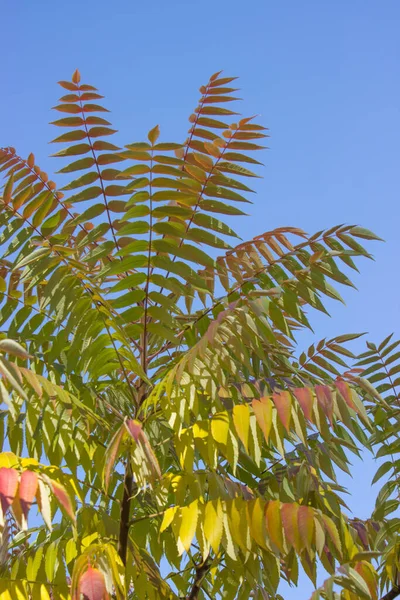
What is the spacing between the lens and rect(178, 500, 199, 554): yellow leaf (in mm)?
2098

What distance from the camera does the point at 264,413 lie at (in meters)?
2.18

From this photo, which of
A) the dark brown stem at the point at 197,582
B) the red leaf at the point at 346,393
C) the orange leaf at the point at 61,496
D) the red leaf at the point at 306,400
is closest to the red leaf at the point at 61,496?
the orange leaf at the point at 61,496

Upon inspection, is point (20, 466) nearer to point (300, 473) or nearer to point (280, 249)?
point (300, 473)

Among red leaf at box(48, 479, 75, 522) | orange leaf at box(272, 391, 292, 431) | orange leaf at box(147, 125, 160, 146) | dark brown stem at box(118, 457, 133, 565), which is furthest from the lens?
orange leaf at box(147, 125, 160, 146)

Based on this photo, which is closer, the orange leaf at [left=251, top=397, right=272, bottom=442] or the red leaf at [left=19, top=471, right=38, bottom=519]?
the red leaf at [left=19, top=471, right=38, bottom=519]

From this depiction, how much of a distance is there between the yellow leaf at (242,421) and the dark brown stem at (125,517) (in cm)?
52

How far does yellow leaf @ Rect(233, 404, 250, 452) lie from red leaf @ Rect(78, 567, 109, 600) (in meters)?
0.55

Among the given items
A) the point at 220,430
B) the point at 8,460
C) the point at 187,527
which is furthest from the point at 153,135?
the point at 187,527

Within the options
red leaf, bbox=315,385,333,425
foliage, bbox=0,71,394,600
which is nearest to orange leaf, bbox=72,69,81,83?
foliage, bbox=0,71,394,600

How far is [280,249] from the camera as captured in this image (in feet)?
9.92

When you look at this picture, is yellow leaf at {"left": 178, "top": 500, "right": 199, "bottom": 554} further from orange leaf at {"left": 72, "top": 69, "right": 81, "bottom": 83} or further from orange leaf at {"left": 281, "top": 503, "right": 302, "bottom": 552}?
orange leaf at {"left": 72, "top": 69, "right": 81, "bottom": 83}

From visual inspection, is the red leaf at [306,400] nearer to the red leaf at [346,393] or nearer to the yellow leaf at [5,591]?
the red leaf at [346,393]

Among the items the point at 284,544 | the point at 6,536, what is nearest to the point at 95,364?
the point at 6,536

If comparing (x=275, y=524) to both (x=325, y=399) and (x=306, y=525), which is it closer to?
(x=306, y=525)
